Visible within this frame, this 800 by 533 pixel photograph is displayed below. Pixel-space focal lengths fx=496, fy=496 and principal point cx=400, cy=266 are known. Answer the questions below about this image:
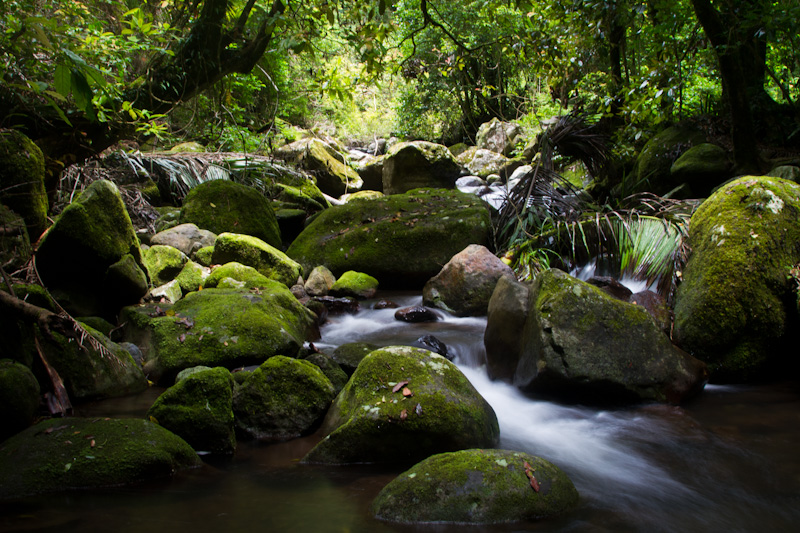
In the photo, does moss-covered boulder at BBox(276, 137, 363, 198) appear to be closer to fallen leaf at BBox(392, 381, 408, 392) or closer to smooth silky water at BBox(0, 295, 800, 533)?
smooth silky water at BBox(0, 295, 800, 533)

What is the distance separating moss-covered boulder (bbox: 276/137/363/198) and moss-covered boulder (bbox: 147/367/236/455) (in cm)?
1044

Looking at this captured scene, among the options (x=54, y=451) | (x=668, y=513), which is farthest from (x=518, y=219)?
(x=54, y=451)

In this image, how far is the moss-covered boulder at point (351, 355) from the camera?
445cm

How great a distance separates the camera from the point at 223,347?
451cm

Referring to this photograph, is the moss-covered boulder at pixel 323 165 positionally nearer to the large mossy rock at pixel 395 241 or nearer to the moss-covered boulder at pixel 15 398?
the large mossy rock at pixel 395 241

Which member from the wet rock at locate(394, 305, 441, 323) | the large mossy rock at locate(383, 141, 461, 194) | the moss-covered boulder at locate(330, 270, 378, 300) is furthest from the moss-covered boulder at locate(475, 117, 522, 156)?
the wet rock at locate(394, 305, 441, 323)

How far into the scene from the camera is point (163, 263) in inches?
268

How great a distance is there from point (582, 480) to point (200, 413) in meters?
2.53

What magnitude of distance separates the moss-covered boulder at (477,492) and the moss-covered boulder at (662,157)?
7.09 m

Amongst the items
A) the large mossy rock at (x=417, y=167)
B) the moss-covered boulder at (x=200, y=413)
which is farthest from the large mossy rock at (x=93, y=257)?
the large mossy rock at (x=417, y=167)

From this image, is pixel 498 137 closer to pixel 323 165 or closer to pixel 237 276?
pixel 323 165

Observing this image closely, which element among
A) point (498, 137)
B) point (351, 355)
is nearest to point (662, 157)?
point (351, 355)

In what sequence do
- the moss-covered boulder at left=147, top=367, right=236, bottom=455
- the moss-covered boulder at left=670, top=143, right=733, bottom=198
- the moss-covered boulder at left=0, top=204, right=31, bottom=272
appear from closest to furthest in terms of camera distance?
the moss-covered boulder at left=147, top=367, right=236, bottom=455, the moss-covered boulder at left=0, top=204, right=31, bottom=272, the moss-covered boulder at left=670, top=143, right=733, bottom=198

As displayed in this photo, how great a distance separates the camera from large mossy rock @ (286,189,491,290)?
8.25m
